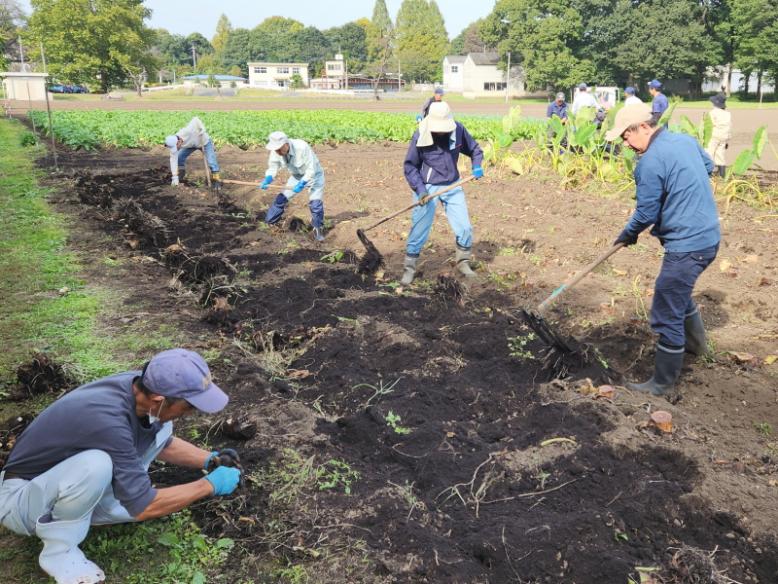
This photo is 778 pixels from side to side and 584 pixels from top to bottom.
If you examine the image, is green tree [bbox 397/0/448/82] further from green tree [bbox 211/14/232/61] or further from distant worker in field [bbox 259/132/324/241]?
distant worker in field [bbox 259/132/324/241]

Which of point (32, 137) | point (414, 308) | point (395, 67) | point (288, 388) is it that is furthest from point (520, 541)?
point (395, 67)

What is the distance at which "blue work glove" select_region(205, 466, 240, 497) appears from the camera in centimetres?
319

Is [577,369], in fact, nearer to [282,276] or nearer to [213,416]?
[213,416]

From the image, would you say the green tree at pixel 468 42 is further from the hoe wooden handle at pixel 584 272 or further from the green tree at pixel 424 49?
the hoe wooden handle at pixel 584 272

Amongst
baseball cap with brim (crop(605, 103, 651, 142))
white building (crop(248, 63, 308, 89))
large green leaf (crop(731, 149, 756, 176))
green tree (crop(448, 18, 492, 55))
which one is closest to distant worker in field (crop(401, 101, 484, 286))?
baseball cap with brim (crop(605, 103, 651, 142))

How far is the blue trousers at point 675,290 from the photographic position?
4.40 meters

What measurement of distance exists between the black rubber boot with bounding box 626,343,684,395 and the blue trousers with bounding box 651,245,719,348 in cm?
5

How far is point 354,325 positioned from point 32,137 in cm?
1934

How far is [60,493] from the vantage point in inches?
106

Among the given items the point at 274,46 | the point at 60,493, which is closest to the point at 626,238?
the point at 60,493

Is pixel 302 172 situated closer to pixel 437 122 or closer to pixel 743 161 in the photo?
pixel 437 122

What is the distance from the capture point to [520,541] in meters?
3.12

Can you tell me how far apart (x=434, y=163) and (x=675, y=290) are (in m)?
3.21

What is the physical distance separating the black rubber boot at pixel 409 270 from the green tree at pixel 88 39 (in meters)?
64.3
